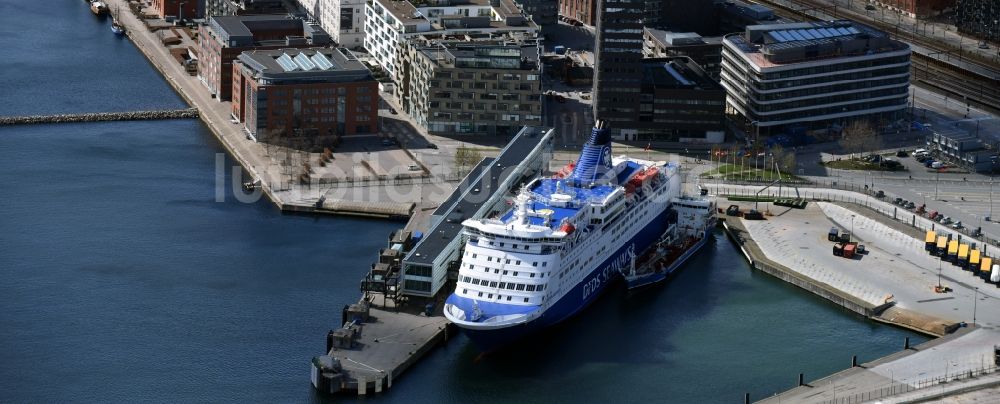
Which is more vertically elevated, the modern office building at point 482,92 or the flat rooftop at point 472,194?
the modern office building at point 482,92

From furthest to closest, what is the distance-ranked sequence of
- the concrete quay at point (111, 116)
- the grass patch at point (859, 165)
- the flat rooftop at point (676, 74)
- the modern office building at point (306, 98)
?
the concrete quay at point (111, 116), the flat rooftop at point (676, 74), the modern office building at point (306, 98), the grass patch at point (859, 165)

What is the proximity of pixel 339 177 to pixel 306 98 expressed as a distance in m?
12.5

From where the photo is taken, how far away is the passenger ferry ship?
392ft

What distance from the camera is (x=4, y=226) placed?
14188cm

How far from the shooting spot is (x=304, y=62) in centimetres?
16688

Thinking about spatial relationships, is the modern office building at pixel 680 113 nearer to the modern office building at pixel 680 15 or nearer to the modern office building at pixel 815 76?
the modern office building at pixel 815 76

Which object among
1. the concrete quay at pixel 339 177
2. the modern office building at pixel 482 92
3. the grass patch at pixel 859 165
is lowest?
the concrete quay at pixel 339 177

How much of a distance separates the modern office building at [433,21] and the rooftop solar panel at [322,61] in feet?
31.2

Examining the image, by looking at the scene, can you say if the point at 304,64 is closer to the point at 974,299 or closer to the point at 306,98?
the point at 306,98

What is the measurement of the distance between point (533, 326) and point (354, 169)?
132 ft

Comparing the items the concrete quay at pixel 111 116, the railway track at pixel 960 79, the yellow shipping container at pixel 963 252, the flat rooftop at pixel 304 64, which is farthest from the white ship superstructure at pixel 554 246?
the railway track at pixel 960 79

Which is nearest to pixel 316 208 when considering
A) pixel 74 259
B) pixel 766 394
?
pixel 74 259

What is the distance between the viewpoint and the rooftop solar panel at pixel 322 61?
166 meters

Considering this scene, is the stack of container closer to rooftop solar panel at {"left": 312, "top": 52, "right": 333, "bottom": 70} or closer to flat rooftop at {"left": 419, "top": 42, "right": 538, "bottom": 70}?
flat rooftop at {"left": 419, "top": 42, "right": 538, "bottom": 70}
